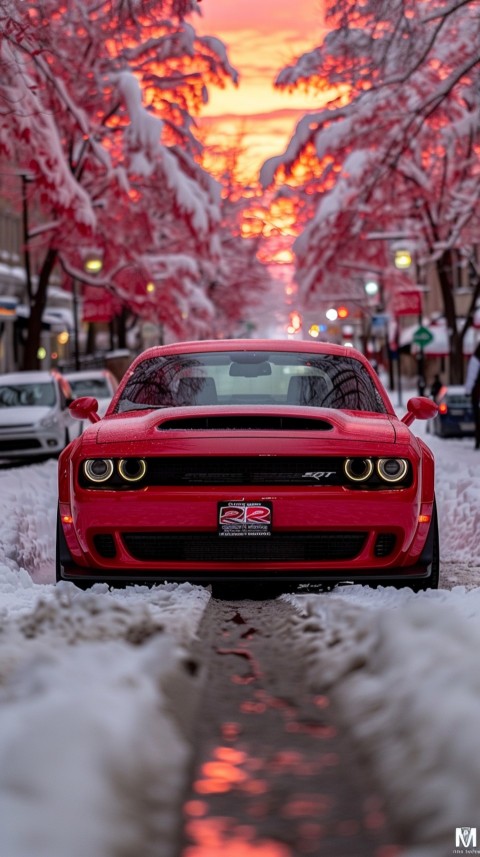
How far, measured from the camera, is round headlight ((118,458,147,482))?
7.38m

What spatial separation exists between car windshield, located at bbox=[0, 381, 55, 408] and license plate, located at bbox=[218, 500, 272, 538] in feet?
62.6

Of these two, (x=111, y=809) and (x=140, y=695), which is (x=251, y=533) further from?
(x=111, y=809)

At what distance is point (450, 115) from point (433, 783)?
3459cm

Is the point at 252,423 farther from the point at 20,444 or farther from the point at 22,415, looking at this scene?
the point at 22,415

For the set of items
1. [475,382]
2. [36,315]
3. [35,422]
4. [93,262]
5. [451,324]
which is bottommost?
[35,422]

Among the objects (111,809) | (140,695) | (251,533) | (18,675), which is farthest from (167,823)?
(251,533)

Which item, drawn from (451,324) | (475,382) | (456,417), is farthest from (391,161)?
(475,382)

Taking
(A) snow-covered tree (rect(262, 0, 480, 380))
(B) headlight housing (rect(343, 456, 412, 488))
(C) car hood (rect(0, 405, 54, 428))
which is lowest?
(C) car hood (rect(0, 405, 54, 428))

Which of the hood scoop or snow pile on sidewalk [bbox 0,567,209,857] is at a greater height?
the hood scoop

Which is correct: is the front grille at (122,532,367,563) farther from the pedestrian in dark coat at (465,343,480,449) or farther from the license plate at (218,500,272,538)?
the pedestrian in dark coat at (465,343,480,449)

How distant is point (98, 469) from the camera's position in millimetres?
7441

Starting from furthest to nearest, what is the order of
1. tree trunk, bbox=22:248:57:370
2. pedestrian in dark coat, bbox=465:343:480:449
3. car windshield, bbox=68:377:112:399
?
1. car windshield, bbox=68:377:112:399
2. tree trunk, bbox=22:248:57:370
3. pedestrian in dark coat, bbox=465:343:480:449

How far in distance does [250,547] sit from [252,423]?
0.65 meters

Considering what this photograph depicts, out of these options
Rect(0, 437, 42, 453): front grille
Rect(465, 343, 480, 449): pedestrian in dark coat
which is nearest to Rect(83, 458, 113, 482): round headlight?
Rect(465, 343, 480, 449): pedestrian in dark coat
